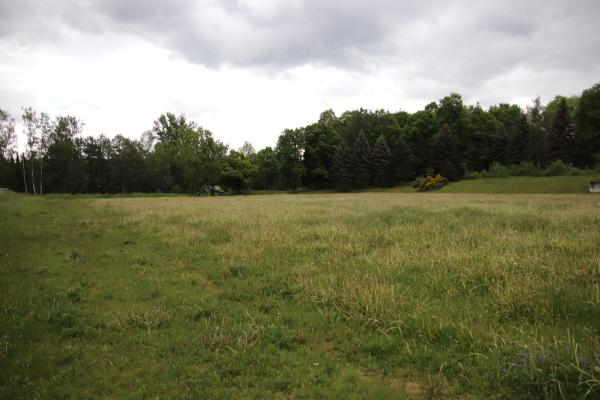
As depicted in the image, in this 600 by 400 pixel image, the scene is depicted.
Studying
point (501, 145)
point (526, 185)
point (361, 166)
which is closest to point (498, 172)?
point (526, 185)

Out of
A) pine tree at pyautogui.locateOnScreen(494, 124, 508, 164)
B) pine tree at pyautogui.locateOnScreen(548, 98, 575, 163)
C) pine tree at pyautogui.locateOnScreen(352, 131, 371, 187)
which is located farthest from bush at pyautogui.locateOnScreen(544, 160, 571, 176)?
pine tree at pyautogui.locateOnScreen(352, 131, 371, 187)

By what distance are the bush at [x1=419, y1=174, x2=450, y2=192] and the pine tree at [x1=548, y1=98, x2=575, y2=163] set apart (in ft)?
74.1

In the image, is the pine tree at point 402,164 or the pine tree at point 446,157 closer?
the pine tree at point 446,157

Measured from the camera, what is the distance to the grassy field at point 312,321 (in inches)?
182

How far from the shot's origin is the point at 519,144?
253 ft

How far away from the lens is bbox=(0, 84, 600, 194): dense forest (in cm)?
7188

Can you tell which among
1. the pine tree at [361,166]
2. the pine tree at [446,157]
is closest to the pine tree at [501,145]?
the pine tree at [446,157]

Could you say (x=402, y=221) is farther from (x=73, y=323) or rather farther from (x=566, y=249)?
(x=73, y=323)

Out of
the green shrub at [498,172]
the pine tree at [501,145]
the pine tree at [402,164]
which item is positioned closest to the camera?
the green shrub at [498,172]

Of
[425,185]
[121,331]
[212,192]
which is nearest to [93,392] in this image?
[121,331]

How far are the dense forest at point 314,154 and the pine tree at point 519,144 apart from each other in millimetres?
189

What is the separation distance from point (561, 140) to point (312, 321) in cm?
8499

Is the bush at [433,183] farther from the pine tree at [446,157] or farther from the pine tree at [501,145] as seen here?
the pine tree at [501,145]

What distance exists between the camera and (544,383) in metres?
4.21
